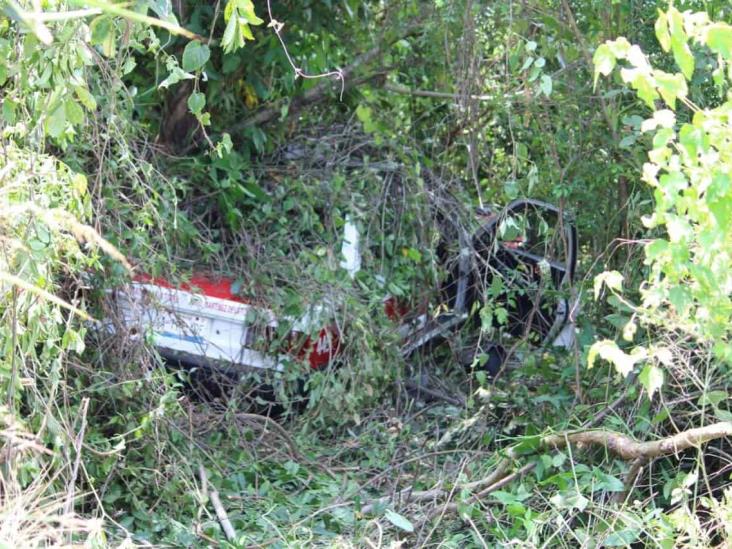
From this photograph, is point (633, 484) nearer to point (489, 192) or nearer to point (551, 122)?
point (551, 122)

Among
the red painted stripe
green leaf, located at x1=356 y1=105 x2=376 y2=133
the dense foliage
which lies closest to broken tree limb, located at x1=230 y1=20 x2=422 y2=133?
the dense foliage

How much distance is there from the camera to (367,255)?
7598mm

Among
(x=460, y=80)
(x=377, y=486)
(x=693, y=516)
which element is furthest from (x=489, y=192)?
(x=693, y=516)

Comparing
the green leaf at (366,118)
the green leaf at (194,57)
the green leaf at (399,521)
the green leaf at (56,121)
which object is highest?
the green leaf at (194,57)

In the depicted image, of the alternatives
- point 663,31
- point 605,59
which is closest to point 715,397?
point 605,59

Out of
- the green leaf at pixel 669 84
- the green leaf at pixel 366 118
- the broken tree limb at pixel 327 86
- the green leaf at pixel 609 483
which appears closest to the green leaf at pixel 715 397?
the green leaf at pixel 609 483

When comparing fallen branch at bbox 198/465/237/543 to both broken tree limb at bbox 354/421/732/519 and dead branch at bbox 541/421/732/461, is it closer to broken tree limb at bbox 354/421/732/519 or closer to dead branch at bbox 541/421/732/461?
broken tree limb at bbox 354/421/732/519

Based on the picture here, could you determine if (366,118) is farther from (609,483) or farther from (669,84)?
(669,84)

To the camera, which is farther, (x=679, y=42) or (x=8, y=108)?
(x=8, y=108)

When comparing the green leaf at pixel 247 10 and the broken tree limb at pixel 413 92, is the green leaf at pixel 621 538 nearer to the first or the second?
the green leaf at pixel 247 10

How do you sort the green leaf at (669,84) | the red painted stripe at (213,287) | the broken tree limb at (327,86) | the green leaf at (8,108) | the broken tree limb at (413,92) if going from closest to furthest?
the green leaf at (669,84), the green leaf at (8,108), the red painted stripe at (213,287), the broken tree limb at (327,86), the broken tree limb at (413,92)

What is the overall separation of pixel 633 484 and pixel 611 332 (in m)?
1.35

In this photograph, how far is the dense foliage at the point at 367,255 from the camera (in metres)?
3.67

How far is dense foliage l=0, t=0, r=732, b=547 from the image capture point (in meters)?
3.67
